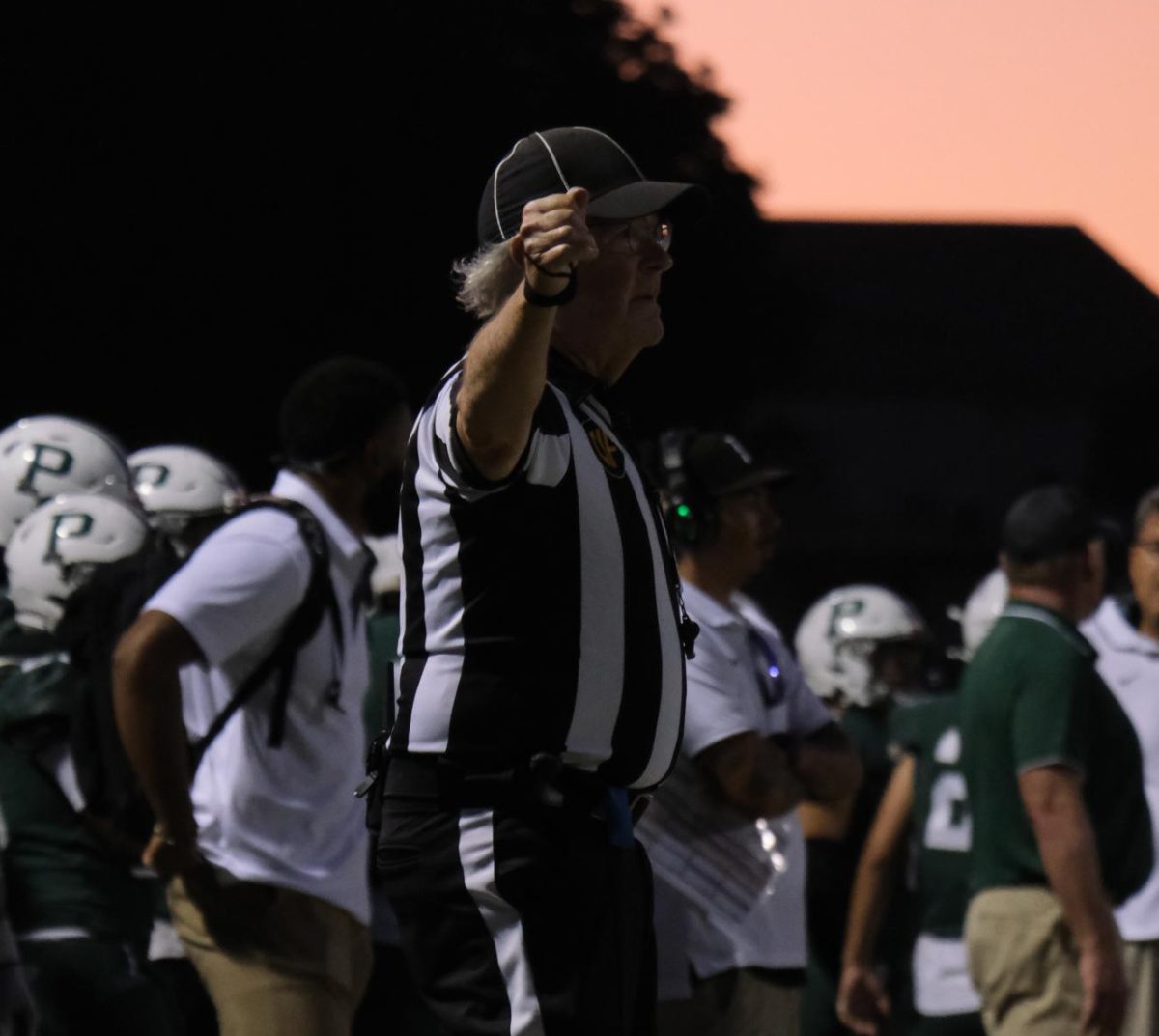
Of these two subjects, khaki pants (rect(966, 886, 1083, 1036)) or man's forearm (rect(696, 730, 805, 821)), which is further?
khaki pants (rect(966, 886, 1083, 1036))

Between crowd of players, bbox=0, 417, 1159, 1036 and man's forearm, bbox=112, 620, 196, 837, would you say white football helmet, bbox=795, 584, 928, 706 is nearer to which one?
crowd of players, bbox=0, 417, 1159, 1036

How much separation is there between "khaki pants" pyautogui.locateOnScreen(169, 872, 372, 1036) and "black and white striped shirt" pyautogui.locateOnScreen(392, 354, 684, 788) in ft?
7.44

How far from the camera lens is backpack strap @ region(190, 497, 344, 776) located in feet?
20.9

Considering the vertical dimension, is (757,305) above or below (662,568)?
above

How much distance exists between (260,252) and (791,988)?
1755 centimetres

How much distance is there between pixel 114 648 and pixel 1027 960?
8.48ft

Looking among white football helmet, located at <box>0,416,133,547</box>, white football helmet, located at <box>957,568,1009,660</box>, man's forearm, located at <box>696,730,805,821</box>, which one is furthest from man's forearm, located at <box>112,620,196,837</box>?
white football helmet, located at <box>957,568,1009,660</box>

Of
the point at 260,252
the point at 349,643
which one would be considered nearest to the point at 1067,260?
the point at 260,252

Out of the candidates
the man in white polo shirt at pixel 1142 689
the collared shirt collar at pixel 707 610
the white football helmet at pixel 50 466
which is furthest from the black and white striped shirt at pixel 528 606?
the white football helmet at pixel 50 466

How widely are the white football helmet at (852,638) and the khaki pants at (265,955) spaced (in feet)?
18.7

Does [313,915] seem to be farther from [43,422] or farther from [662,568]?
[43,422]

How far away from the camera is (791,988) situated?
640cm

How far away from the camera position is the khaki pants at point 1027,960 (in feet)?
23.9

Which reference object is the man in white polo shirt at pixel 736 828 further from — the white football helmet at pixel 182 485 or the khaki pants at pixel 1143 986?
the white football helmet at pixel 182 485
